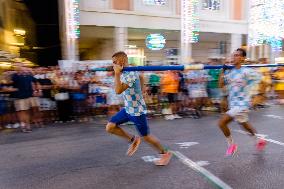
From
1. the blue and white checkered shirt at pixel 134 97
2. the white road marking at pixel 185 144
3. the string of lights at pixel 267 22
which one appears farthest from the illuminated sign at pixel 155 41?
the blue and white checkered shirt at pixel 134 97

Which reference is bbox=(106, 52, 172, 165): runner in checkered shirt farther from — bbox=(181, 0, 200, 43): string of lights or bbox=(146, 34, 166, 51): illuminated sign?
bbox=(146, 34, 166, 51): illuminated sign

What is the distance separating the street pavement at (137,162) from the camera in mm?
4320

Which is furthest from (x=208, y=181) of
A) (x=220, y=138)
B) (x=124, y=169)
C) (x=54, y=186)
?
(x=220, y=138)

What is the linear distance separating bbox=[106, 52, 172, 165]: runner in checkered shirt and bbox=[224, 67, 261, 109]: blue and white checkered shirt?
57.2 inches

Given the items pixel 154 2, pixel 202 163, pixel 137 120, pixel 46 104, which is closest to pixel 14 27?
pixel 154 2

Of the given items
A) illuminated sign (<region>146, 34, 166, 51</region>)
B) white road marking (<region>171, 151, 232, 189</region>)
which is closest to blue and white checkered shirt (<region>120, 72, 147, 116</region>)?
white road marking (<region>171, 151, 232, 189</region>)

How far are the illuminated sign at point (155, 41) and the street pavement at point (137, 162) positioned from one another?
41.9 ft

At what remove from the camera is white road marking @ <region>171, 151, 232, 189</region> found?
413 centimetres

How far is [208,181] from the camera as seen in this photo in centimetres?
429

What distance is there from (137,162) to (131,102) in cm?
106

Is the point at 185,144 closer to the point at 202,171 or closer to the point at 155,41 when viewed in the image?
the point at 202,171

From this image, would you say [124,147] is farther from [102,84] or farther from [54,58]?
[54,58]

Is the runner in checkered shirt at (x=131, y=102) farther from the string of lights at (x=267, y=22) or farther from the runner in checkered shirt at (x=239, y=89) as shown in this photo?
the string of lights at (x=267, y=22)

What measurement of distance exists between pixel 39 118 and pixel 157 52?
1398cm
